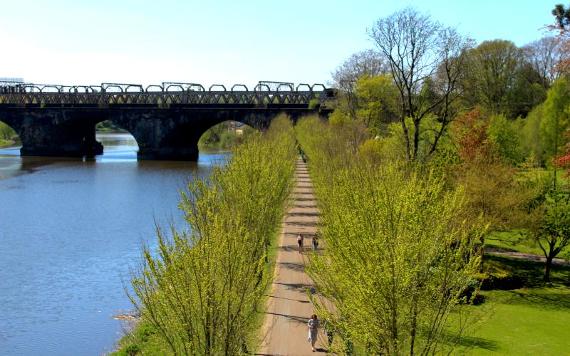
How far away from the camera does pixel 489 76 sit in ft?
353

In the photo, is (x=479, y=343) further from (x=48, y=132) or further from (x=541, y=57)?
(x=48, y=132)

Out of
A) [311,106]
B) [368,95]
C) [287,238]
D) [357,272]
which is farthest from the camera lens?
[311,106]

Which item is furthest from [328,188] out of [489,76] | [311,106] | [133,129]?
[133,129]

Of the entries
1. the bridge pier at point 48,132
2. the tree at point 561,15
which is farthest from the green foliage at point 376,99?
the bridge pier at point 48,132

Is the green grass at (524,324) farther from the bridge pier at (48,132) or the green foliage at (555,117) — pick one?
the bridge pier at (48,132)

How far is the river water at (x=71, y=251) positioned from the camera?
108 feet

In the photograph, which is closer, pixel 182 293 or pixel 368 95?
pixel 182 293

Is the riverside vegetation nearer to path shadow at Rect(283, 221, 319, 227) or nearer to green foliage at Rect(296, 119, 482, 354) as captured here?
green foliage at Rect(296, 119, 482, 354)

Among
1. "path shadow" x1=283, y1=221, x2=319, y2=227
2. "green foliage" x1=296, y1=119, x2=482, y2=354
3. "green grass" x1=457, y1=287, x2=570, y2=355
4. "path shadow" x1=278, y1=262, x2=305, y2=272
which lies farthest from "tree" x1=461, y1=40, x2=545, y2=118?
"green foliage" x1=296, y1=119, x2=482, y2=354

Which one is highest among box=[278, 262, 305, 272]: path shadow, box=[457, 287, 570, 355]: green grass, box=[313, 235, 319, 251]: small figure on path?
box=[313, 235, 319, 251]: small figure on path

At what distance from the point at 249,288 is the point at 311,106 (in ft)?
346

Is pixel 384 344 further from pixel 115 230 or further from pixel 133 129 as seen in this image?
pixel 133 129

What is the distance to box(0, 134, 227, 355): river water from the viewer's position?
3281 centimetres

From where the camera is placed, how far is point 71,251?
162 ft
